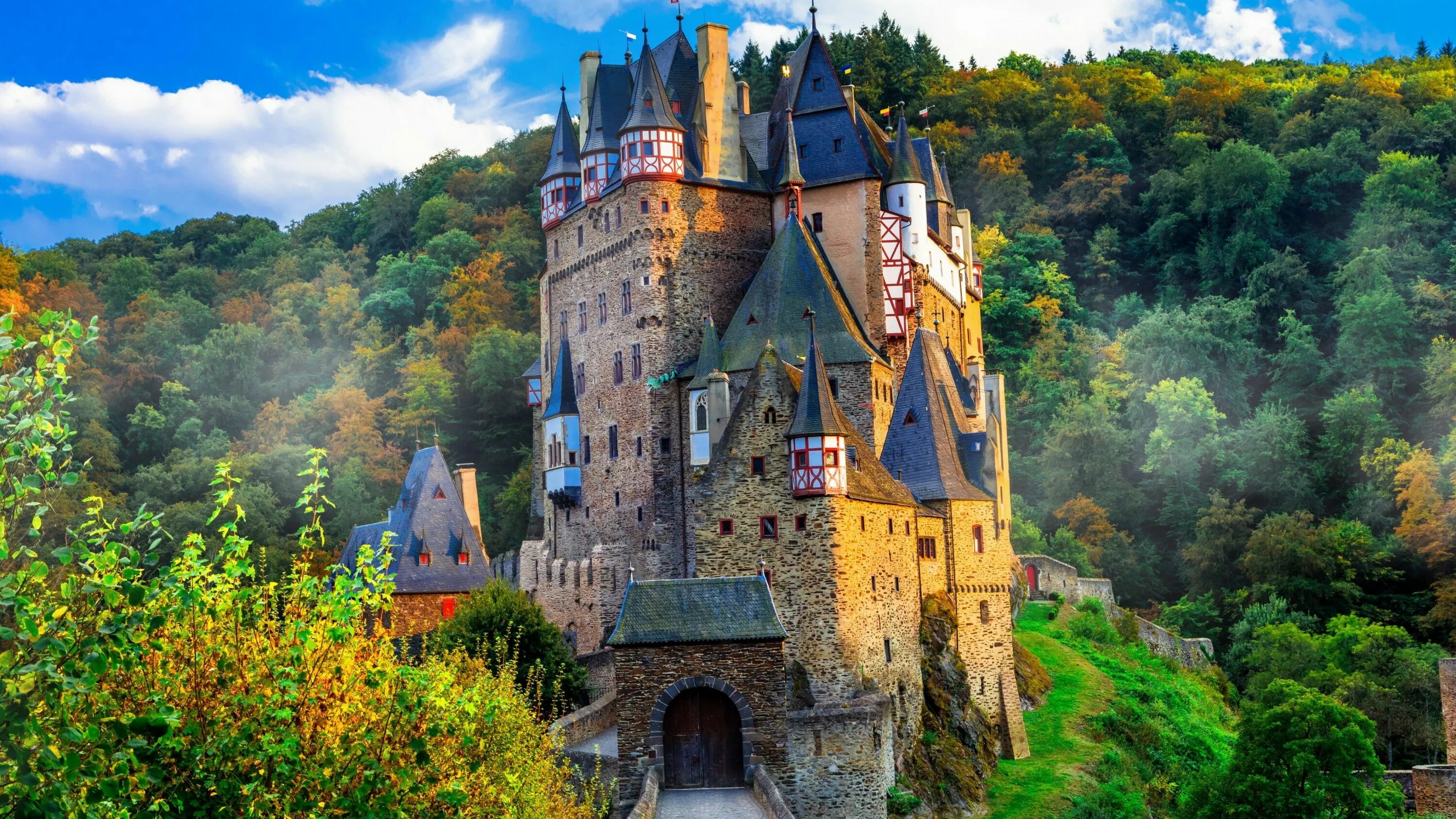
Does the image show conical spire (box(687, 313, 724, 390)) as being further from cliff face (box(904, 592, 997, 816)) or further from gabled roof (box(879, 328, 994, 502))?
cliff face (box(904, 592, 997, 816))

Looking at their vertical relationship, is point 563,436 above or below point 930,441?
above

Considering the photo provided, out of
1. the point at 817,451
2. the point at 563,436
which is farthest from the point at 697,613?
the point at 563,436

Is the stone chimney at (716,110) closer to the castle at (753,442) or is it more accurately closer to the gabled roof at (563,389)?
the castle at (753,442)

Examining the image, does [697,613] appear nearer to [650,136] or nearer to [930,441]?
[930,441]

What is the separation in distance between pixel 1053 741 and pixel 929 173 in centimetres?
1967

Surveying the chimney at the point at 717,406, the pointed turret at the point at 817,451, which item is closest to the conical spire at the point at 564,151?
the chimney at the point at 717,406

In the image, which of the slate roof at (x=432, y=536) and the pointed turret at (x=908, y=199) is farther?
the slate roof at (x=432, y=536)

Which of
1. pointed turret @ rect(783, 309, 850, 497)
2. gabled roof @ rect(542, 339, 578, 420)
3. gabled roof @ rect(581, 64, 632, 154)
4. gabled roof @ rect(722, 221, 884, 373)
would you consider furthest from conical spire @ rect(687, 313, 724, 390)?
gabled roof @ rect(581, 64, 632, 154)

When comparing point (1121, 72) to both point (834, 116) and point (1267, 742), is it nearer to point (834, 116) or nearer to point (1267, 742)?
point (834, 116)

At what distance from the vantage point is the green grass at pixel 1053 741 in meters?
37.0

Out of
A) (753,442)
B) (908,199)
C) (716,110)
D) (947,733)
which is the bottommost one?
(947,733)

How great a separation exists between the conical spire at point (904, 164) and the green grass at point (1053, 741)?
14710 millimetres

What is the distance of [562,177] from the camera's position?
51.8 metres

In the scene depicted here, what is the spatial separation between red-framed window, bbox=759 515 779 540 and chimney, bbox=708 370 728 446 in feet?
20.6
